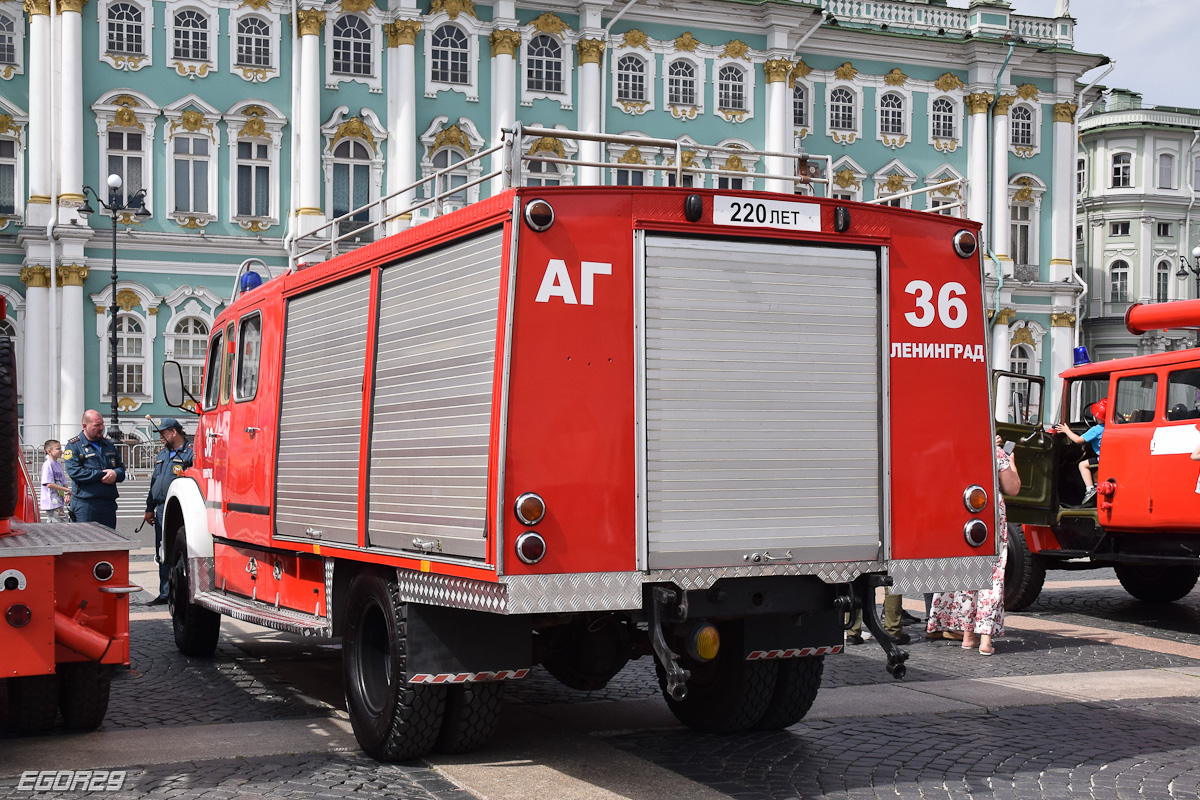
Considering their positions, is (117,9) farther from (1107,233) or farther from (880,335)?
(1107,233)

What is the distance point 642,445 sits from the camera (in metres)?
6.46

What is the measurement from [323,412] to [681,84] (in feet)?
119

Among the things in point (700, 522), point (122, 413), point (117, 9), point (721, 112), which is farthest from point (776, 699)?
point (721, 112)

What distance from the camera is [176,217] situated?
123 feet

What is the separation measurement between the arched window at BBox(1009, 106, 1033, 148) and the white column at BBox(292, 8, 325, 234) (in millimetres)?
24158

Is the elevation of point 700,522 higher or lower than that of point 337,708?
higher

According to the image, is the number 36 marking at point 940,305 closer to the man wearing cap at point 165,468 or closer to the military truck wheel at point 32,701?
the military truck wheel at point 32,701

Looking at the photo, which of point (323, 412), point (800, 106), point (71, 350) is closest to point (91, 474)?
point (323, 412)

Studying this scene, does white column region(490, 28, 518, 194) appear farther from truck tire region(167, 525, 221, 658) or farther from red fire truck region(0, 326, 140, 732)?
red fire truck region(0, 326, 140, 732)

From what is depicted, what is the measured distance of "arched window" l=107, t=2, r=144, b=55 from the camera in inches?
1436

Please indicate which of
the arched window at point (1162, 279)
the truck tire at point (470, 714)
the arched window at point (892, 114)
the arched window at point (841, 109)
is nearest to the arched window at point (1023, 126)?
the arched window at point (892, 114)

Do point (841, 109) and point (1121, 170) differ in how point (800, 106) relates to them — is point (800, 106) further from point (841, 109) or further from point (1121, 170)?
point (1121, 170)

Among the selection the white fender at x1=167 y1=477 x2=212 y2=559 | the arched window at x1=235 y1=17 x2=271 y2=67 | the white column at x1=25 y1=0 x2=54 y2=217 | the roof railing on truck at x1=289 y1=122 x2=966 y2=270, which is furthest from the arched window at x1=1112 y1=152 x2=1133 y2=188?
the white fender at x1=167 y1=477 x2=212 y2=559

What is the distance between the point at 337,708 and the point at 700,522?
337 centimetres
